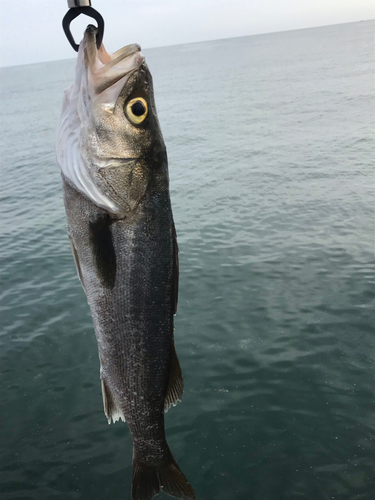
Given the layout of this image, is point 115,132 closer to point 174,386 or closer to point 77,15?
Result: point 77,15

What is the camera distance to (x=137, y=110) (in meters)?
2.74

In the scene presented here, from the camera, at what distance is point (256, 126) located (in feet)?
96.0

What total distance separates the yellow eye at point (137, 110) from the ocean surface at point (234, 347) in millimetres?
5151

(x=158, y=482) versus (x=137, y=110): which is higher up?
(x=137, y=110)

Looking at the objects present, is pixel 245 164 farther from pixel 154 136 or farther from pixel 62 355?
pixel 154 136

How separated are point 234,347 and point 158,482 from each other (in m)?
5.31

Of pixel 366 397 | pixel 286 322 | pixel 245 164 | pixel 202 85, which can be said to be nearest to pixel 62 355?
pixel 286 322

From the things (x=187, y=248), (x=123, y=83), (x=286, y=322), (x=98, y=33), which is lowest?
(x=286, y=322)

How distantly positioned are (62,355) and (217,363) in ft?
10.1

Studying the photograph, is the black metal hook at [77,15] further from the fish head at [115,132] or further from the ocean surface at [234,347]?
the ocean surface at [234,347]

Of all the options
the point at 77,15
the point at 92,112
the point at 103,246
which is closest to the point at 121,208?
the point at 103,246

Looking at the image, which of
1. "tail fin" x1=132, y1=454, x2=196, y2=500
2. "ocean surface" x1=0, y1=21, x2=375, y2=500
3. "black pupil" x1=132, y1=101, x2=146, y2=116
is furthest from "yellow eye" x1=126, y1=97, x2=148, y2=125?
"ocean surface" x1=0, y1=21, x2=375, y2=500

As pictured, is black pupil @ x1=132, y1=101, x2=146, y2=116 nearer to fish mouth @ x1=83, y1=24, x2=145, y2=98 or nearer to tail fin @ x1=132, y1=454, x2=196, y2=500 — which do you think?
fish mouth @ x1=83, y1=24, x2=145, y2=98

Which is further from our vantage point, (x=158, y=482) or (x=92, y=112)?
(x=158, y=482)
